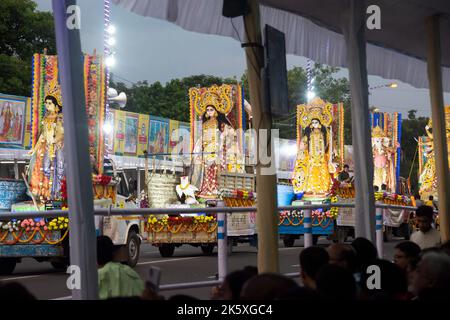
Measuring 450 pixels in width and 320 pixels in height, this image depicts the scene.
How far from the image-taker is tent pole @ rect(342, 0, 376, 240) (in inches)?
379

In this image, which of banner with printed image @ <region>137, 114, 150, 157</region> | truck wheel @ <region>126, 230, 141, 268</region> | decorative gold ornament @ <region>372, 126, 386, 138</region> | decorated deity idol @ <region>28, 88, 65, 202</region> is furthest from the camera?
banner with printed image @ <region>137, 114, 150, 157</region>


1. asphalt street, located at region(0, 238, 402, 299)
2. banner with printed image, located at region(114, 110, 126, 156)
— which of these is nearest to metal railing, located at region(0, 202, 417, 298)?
asphalt street, located at region(0, 238, 402, 299)

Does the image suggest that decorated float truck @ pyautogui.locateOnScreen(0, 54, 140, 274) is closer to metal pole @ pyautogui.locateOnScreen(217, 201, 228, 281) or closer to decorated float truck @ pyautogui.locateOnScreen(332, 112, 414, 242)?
metal pole @ pyautogui.locateOnScreen(217, 201, 228, 281)

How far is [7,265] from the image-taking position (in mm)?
16109

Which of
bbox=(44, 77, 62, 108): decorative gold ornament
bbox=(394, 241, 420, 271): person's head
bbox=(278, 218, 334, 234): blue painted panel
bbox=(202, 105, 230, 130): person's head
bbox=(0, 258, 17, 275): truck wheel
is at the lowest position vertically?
bbox=(0, 258, 17, 275): truck wheel

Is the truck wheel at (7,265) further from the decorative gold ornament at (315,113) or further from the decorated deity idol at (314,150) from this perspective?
the decorative gold ornament at (315,113)

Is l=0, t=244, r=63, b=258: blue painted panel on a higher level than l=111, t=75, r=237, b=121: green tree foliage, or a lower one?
lower

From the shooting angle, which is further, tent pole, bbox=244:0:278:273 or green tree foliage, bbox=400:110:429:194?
green tree foliage, bbox=400:110:429:194

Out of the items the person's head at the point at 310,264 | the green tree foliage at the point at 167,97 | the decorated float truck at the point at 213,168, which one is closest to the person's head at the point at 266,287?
the person's head at the point at 310,264

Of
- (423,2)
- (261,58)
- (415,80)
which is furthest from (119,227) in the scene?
(261,58)

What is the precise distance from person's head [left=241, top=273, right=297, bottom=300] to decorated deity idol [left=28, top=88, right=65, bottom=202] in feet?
44.5

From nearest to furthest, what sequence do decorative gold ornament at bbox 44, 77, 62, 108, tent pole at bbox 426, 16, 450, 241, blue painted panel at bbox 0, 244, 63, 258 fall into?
tent pole at bbox 426, 16, 450, 241 < blue painted panel at bbox 0, 244, 63, 258 < decorative gold ornament at bbox 44, 77, 62, 108
